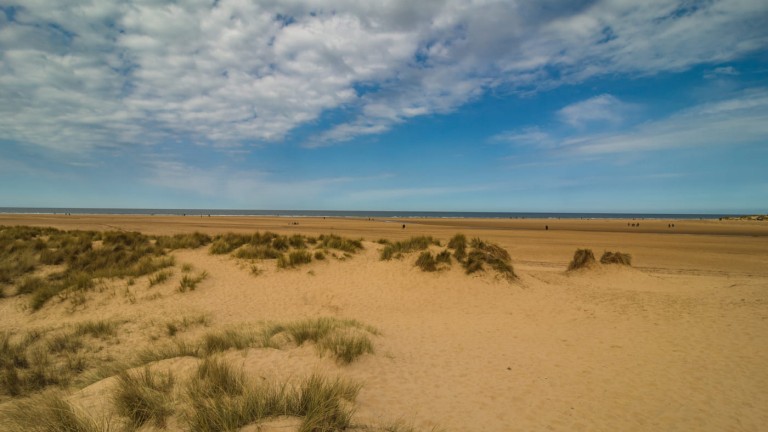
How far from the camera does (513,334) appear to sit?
9391 mm

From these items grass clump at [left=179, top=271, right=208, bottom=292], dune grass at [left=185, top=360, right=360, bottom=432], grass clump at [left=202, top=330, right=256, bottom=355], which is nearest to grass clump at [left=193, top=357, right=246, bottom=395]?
dune grass at [left=185, top=360, right=360, bottom=432]

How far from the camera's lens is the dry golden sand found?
5406mm

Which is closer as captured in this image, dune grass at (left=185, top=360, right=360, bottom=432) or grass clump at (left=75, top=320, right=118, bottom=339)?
dune grass at (left=185, top=360, right=360, bottom=432)

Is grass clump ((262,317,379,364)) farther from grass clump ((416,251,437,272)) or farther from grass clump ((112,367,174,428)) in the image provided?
grass clump ((416,251,437,272))

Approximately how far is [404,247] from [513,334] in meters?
8.60

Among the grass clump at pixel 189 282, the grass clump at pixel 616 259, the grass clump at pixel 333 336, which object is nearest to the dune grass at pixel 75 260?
the grass clump at pixel 189 282

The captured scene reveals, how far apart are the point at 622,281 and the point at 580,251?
2285 mm

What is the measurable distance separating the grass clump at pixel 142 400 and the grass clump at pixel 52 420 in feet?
0.76

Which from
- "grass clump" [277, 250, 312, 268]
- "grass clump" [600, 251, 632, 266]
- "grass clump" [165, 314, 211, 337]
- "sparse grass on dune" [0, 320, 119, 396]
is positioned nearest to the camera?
"sparse grass on dune" [0, 320, 119, 396]

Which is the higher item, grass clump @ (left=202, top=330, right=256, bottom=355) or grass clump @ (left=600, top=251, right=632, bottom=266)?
grass clump @ (left=600, top=251, right=632, bottom=266)

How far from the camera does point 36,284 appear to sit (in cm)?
1270

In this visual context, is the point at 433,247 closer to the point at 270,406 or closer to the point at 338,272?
the point at 338,272

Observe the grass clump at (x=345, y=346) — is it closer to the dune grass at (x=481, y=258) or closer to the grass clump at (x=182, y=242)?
the dune grass at (x=481, y=258)

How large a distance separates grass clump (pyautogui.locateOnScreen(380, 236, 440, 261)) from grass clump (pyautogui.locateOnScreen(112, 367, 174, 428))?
12.5 m
